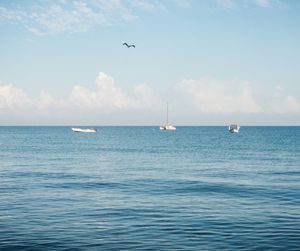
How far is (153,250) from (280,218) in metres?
12.1

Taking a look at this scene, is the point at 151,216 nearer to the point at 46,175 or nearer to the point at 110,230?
the point at 110,230

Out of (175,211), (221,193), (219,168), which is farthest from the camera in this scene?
(219,168)

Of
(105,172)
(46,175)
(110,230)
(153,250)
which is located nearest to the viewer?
(153,250)

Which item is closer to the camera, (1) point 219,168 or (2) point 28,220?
(2) point 28,220

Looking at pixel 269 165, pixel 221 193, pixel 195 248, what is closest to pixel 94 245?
pixel 195 248

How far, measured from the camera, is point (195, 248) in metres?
22.5

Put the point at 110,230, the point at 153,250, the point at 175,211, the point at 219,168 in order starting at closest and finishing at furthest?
1. the point at 153,250
2. the point at 110,230
3. the point at 175,211
4. the point at 219,168

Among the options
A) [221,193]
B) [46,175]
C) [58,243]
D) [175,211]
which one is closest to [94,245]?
[58,243]

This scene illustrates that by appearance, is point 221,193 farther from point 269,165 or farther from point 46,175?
point 269,165

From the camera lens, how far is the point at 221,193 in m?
40.2

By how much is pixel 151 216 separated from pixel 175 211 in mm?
2663

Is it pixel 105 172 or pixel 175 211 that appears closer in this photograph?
pixel 175 211

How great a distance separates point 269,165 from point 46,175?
127 ft

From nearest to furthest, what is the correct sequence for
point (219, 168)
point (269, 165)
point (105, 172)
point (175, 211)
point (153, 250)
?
1. point (153, 250)
2. point (175, 211)
3. point (105, 172)
4. point (219, 168)
5. point (269, 165)
